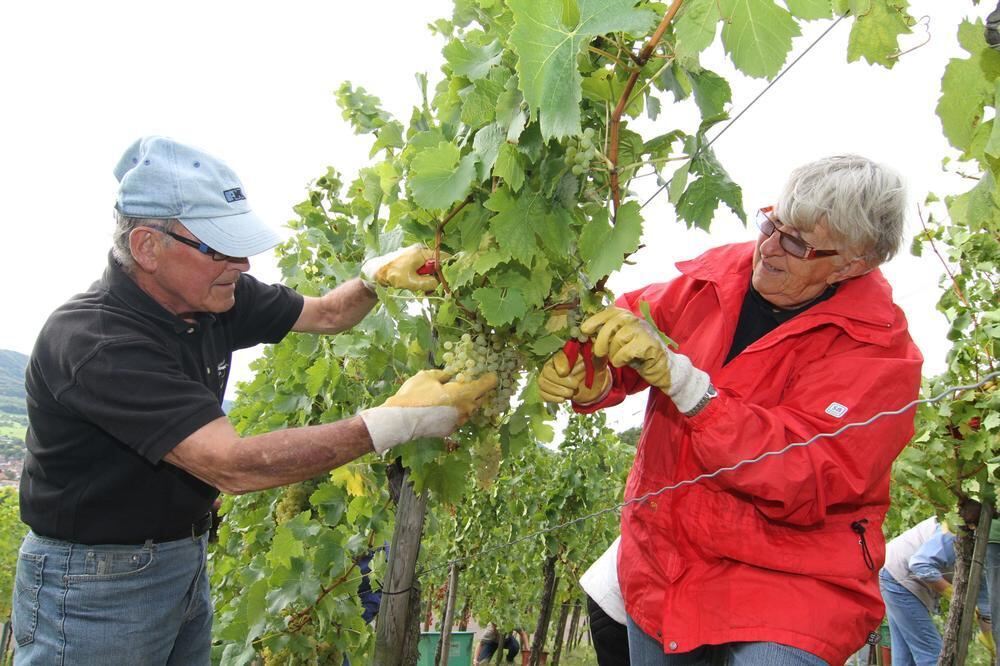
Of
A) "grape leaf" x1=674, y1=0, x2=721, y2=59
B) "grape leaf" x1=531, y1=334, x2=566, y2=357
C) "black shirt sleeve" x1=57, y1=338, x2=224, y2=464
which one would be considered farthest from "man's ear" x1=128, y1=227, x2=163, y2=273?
"grape leaf" x1=674, y1=0, x2=721, y2=59

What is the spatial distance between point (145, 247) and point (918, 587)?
18.9 ft

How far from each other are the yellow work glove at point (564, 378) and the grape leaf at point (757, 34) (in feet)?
3.37

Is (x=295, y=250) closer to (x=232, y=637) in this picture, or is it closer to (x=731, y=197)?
(x=232, y=637)

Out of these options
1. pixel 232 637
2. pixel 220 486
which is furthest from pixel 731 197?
pixel 232 637

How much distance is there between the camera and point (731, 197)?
72.9 inches

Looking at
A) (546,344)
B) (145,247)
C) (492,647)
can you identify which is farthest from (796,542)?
(492,647)

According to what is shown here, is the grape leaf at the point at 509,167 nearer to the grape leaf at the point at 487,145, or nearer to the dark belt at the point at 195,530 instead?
the grape leaf at the point at 487,145

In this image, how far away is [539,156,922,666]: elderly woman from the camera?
6.49 ft

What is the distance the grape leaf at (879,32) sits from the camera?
47.7 inches

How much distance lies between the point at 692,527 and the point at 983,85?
1.49m

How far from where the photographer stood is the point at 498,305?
1.94 m

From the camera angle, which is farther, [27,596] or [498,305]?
[27,596]

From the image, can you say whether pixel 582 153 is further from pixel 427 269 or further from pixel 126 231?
pixel 126 231

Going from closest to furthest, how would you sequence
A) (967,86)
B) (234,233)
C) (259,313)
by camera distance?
(967,86), (234,233), (259,313)
